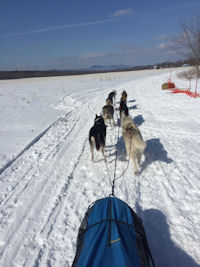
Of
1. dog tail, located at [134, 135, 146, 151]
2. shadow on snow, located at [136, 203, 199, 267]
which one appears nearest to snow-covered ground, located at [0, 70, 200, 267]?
shadow on snow, located at [136, 203, 199, 267]

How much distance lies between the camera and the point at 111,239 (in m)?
1.71

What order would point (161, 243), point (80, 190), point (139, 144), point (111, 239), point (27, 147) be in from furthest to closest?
point (27, 147) < point (139, 144) < point (80, 190) < point (161, 243) < point (111, 239)

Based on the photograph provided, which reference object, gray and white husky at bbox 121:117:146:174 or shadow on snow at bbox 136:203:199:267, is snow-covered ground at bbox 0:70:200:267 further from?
gray and white husky at bbox 121:117:146:174

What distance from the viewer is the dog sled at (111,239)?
1573 millimetres

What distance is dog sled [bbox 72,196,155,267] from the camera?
157 centimetres

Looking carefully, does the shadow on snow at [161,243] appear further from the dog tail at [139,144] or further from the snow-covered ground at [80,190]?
the dog tail at [139,144]

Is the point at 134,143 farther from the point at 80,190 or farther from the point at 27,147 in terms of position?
the point at 27,147

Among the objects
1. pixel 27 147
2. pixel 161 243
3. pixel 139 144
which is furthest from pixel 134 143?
pixel 27 147

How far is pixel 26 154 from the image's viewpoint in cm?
560

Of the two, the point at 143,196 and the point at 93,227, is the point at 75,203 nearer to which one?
the point at 143,196

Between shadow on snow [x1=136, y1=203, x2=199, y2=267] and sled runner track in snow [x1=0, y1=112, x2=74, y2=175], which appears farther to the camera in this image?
sled runner track in snow [x1=0, y1=112, x2=74, y2=175]

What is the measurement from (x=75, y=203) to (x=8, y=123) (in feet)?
23.8

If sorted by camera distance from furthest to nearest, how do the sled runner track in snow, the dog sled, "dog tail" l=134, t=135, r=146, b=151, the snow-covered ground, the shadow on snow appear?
the sled runner track in snow < "dog tail" l=134, t=135, r=146, b=151 < the snow-covered ground < the shadow on snow < the dog sled

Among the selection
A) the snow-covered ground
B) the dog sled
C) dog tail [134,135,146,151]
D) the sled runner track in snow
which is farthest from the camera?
Answer: the sled runner track in snow
